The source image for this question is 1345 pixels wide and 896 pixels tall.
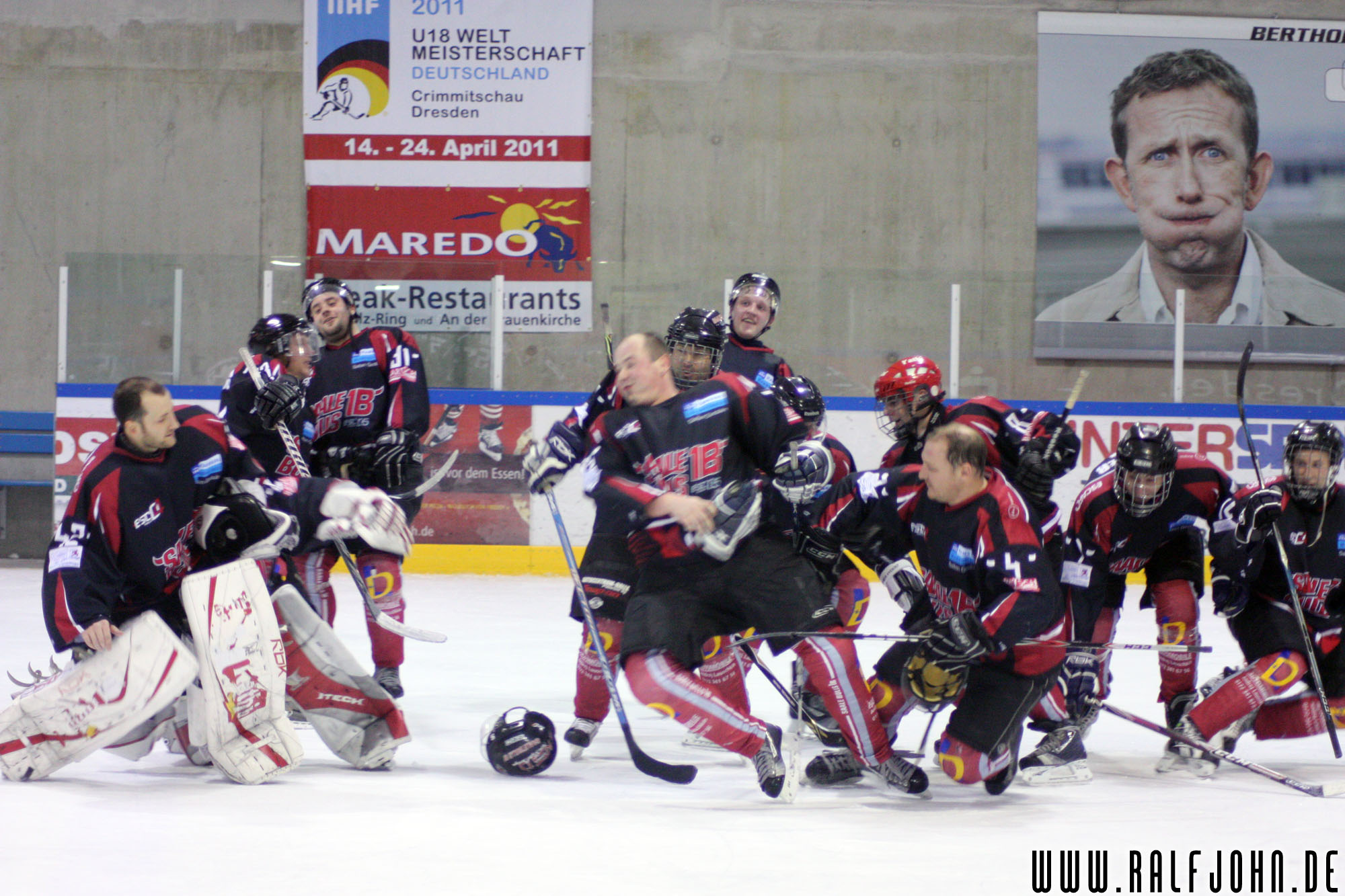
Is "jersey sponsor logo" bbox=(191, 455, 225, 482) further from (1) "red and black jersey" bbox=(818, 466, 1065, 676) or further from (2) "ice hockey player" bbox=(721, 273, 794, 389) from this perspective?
(2) "ice hockey player" bbox=(721, 273, 794, 389)

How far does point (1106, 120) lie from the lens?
33.0 ft

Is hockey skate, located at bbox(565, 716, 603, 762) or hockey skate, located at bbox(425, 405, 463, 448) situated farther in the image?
hockey skate, located at bbox(425, 405, 463, 448)

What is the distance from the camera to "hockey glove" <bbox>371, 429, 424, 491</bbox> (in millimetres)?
4301

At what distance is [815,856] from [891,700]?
796 mm

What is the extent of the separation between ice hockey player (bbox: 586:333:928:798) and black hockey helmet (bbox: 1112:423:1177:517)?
37.9 inches

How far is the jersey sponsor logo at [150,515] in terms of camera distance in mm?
3055

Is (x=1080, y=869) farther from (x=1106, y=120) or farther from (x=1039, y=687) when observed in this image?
(x=1106, y=120)

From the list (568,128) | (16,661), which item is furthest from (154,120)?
(16,661)

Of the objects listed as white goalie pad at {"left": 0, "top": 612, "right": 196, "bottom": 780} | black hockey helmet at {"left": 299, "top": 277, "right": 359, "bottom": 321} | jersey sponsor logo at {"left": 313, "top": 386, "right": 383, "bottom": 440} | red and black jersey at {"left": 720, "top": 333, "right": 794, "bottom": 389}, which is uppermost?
black hockey helmet at {"left": 299, "top": 277, "right": 359, "bottom": 321}

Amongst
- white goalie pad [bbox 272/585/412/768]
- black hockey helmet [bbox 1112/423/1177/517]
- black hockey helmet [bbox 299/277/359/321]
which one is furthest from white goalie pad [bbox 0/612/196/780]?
black hockey helmet [bbox 1112/423/1177/517]

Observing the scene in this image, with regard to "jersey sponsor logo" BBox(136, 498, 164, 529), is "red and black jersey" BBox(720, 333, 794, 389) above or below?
above

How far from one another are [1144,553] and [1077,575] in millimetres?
219

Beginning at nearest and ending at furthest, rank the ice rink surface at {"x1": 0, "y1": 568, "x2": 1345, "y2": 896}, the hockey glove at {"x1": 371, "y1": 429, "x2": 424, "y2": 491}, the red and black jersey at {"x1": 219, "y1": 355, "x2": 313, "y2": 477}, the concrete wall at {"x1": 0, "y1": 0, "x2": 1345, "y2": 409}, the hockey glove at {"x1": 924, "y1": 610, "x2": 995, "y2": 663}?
the ice rink surface at {"x1": 0, "y1": 568, "x2": 1345, "y2": 896} → the hockey glove at {"x1": 924, "y1": 610, "x2": 995, "y2": 663} → the red and black jersey at {"x1": 219, "y1": 355, "x2": 313, "y2": 477} → the hockey glove at {"x1": 371, "y1": 429, "x2": 424, "y2": 491} → the concrete wall at {"x1": 0, "y1": 0, "x2": 1345, "y2": 409}

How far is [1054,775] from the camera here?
3275 mm
